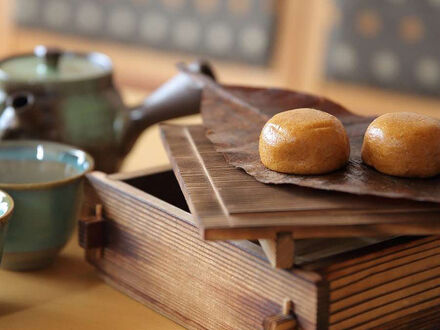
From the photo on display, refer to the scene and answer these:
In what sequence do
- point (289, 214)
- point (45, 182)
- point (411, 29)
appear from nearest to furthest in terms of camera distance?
point (289, 214) → point (45, 182) → point (411, 29)

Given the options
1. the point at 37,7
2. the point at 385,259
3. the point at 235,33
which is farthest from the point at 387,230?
the point at 37,7

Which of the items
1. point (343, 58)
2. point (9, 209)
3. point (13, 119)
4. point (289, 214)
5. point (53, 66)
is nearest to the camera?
point (289, 214)

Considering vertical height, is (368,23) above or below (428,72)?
above

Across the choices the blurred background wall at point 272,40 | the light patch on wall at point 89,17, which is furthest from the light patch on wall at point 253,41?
the light patch on wall at point 89,17

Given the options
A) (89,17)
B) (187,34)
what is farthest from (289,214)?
(89,17)

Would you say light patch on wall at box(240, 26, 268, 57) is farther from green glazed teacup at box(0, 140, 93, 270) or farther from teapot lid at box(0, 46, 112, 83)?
green glazed teacup at box(0, 140, 93, 270)

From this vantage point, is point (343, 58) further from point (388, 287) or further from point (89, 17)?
point (388, 287)

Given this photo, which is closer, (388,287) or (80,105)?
(388,287)
